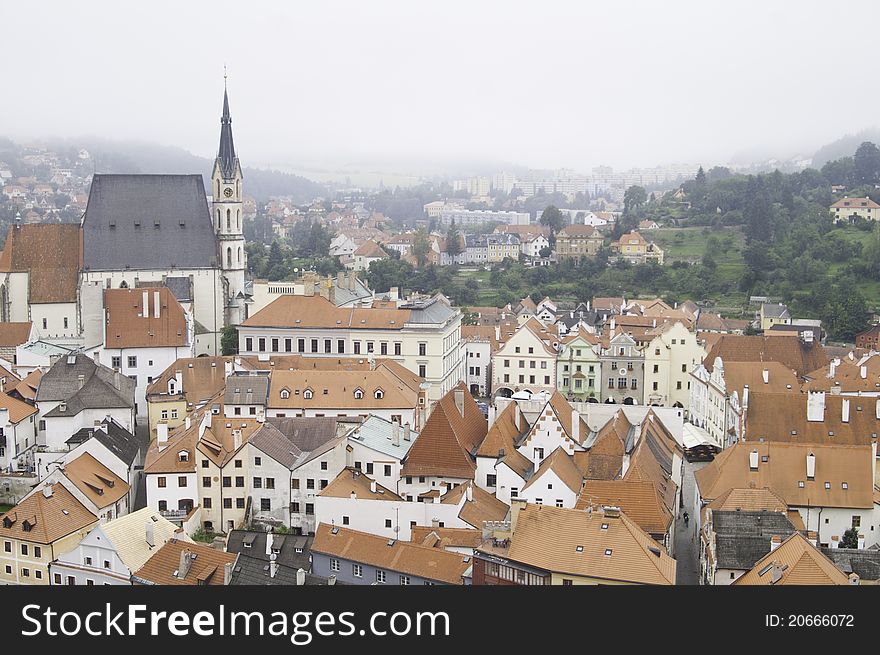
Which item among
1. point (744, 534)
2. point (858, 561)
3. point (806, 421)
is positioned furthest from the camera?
point (806, 421)

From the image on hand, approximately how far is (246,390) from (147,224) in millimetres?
9378

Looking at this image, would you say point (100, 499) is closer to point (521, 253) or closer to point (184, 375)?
point (184, 375)

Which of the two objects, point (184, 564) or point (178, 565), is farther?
point (178, 565)

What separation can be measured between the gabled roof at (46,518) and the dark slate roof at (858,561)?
30.1 feet

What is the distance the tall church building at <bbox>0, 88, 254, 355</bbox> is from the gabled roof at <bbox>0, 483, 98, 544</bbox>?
1075cm

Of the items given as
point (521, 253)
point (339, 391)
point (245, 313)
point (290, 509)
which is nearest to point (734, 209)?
point (521, 253)

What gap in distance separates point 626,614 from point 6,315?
25079 millimetres

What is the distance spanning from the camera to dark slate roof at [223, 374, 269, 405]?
1838 cm

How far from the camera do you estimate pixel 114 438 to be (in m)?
A: 16.8

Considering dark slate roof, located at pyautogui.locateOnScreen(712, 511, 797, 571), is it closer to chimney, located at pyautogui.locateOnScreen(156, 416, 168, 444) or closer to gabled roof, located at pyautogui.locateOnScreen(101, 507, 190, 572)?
gabled roof, located at pyautogui.locateOnScreen(101, 507, 190, 572)

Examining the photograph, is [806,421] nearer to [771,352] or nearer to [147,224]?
[771,352]

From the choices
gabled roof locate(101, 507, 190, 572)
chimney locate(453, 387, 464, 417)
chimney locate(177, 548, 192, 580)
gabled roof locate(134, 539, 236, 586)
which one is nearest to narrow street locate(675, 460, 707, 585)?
chimney locate(453, 387, 464, 417)

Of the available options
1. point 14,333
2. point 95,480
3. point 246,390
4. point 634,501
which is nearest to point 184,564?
point 95,480

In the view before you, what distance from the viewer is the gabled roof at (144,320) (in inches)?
872
